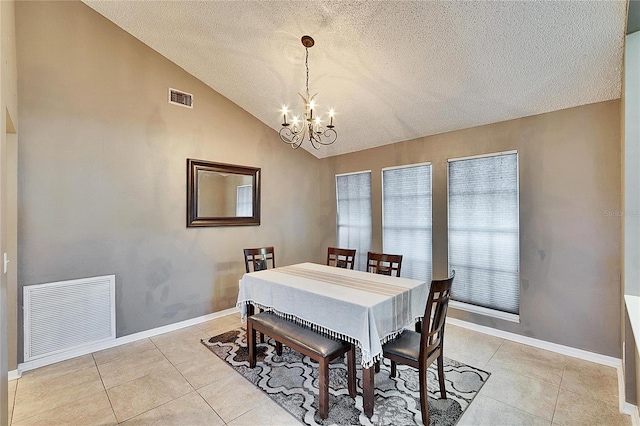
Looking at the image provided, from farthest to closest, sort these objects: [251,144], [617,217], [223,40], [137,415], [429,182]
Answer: [251,144] → [429,182] → [223,40] → [617,217] → [137,415]

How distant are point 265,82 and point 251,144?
1.07 meters

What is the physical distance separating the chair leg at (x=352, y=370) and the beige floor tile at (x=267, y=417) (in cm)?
48

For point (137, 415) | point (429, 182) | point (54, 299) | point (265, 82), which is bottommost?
point (137, 415)

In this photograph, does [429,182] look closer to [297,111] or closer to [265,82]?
[297,111]

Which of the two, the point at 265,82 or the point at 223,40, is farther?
the point at 265,82

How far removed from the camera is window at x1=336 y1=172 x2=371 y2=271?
4.81 metres

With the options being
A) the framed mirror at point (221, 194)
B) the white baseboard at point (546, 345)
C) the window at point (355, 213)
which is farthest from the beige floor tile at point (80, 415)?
the white baseboard at point (546, 345)

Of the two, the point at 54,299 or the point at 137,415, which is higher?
the point at 54,299

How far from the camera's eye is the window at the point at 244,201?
14.3 ft

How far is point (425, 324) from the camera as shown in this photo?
6.49 feet

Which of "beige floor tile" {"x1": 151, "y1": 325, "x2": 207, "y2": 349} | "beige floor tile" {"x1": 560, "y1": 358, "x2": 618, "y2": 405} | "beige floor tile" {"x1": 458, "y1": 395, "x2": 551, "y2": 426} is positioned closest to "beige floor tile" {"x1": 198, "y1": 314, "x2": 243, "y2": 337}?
"beige floor tile" {"x1": 151, "y1": 325, "x2": 207, "y2": 349}

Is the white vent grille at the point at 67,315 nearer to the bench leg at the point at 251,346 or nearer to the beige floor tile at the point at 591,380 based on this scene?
the bench leg at the point at 251,346

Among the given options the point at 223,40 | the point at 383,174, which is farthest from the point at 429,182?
the point at 223,40

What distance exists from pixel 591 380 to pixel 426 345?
5.85ft
